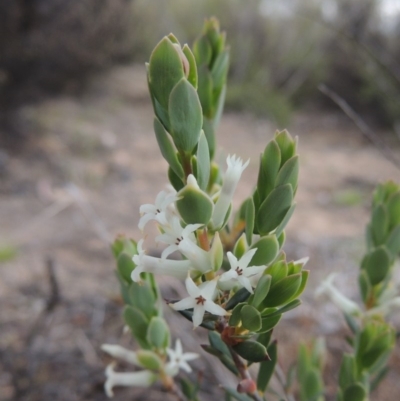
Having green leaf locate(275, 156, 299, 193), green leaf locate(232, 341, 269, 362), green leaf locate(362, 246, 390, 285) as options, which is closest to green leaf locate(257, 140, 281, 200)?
green leaf locate(275, 156, 299, 193)

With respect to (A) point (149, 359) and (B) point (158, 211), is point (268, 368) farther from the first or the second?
(B) point (158, 211)

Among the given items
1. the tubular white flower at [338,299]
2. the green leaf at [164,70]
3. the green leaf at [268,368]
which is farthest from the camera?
the tubular white flower at [338,299]

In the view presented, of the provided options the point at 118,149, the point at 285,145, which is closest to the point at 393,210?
the point at 285,145

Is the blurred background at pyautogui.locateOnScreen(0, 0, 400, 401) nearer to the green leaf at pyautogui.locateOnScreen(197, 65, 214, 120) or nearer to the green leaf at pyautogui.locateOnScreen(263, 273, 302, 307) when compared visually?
the green leaf at pyautogui.locateOnScreen(197, 65, 214, 120)

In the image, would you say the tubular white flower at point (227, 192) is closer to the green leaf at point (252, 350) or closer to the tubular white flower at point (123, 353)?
the green leaf at point (252, 350)

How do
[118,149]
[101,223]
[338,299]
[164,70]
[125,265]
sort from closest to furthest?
1. [164,70]
2. [125,265]
3. [338,299]
4. [101,223]
5. [118,149]

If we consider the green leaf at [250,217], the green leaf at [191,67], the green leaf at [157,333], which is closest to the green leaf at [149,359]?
the green leaf at [157,333]
